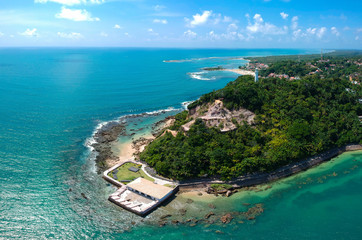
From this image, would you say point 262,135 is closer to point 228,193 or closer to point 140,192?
point 228,193

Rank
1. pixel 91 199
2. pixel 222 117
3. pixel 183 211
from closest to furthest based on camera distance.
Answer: pixel 183 211
pixel 91 199
pixel 222 117

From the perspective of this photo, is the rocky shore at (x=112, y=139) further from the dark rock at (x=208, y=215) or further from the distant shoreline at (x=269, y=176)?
the dark rock at (x=208, y=215)

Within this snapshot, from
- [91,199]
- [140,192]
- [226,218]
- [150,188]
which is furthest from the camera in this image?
[150,188]

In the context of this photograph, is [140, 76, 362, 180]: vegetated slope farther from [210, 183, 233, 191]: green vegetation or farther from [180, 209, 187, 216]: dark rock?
[180, 209, 187, 216]: dark rock

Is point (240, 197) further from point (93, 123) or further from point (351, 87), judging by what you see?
point (351, 87)

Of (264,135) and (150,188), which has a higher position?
(264,135)

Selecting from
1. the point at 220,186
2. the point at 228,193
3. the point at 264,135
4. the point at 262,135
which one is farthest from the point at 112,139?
the point at 264,135
